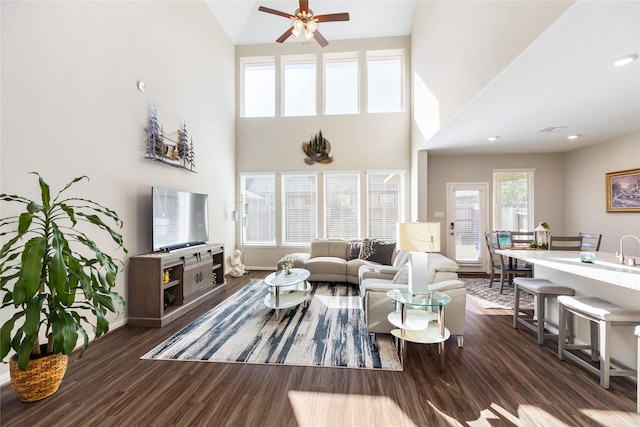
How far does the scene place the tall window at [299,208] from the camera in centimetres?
655

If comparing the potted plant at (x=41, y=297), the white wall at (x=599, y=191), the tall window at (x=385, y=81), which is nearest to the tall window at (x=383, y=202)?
the tall window at (x=385, y=81)

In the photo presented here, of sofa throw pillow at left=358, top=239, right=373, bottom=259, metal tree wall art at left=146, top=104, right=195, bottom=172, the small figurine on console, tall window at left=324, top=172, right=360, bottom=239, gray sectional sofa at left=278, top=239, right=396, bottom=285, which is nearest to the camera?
metal tree wall art at left=146, top=104, right=195, bottom=172

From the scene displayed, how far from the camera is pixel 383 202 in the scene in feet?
21.1

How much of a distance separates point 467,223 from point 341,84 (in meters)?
4.43

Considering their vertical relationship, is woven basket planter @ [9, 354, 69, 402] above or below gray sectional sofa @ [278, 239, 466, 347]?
below

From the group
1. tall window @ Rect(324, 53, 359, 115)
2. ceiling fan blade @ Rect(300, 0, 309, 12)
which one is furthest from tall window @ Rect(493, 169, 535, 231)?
ceiling fan blade @ Rect(300, 0, 309, 12)

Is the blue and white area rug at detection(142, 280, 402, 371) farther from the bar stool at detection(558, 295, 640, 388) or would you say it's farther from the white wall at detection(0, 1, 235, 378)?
the bar stool at detection(558, 295, 640, 388)

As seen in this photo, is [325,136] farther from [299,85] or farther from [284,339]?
[284,339]

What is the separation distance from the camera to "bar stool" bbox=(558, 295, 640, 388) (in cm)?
207

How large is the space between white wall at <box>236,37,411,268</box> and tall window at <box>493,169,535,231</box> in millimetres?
2041

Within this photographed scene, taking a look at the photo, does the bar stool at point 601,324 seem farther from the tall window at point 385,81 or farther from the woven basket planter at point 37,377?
the tall window at point 385,81

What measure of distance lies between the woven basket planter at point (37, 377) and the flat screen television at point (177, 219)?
5.67ft

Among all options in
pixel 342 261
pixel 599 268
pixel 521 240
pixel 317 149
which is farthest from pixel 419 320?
pixel 317 149

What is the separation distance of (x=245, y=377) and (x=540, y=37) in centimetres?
351
